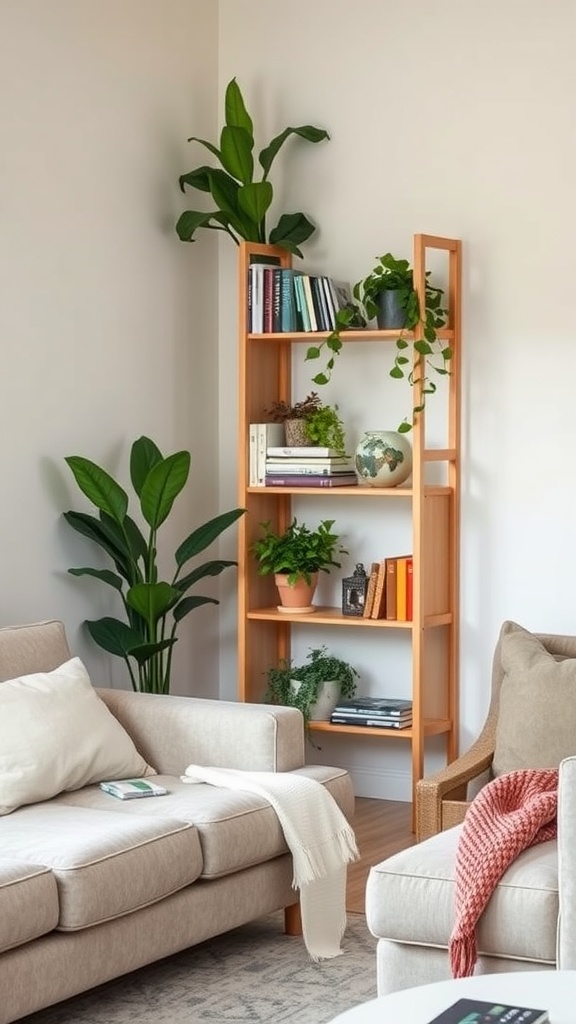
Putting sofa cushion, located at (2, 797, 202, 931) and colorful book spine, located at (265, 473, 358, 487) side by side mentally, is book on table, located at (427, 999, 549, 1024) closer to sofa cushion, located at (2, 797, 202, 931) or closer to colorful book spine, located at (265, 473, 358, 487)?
sofa cushion, located at (2, 797, 202, 931)

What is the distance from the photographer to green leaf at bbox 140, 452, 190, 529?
15.9 feet

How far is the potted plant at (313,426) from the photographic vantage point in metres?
5.29

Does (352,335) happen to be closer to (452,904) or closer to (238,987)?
(238,987)

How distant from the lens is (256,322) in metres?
5.30

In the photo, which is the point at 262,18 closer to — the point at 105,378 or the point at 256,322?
the point at 256,322

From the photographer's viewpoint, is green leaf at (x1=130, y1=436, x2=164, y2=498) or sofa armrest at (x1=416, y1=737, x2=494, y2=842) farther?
green leaf at (x1=130, y1=436, x2=164, y2=498)

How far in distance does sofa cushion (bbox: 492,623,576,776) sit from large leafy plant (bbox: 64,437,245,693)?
1.23 metres

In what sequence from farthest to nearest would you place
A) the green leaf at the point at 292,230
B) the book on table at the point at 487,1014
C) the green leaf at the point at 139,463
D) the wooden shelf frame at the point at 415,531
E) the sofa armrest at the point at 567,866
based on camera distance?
the green leaf at the point at 292,230
the wooden shelf frame at the point at 415,531
the green leaf at the point at 139,463
the sofa armrest at the point at 567,866
the book on table at the point at 487,1014

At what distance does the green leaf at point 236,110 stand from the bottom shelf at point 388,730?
209 centimetres

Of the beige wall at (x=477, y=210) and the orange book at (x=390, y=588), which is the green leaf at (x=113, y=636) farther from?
the beige wall at (x=477, y=210)

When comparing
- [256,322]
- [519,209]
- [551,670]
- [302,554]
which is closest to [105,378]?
[256,322]

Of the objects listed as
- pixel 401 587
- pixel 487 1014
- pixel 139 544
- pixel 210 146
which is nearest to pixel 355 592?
pixel 401 587

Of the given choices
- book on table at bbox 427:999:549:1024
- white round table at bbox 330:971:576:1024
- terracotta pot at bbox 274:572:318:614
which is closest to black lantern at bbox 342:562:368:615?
terracotta pot at bbox 274:572:318:614

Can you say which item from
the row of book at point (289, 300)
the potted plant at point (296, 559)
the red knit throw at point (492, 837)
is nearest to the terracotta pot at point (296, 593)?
the potted plant at point (296, 559)
